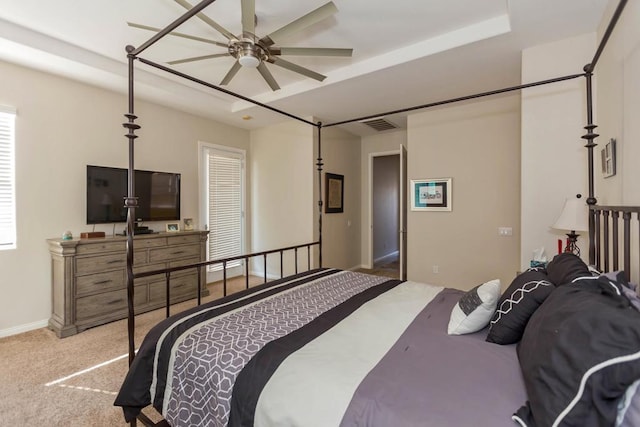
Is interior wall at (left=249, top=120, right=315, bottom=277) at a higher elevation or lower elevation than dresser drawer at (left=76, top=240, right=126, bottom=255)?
higher

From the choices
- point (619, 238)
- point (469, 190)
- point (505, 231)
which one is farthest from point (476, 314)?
point (469, 190)

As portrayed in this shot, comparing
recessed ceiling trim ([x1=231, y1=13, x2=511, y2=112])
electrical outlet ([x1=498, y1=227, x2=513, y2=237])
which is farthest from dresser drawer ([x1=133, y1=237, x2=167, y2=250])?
electrical outlet ([x1=498, y1=227, x2=513, y2=237])

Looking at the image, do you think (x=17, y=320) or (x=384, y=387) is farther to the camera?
(x=17, y=320)

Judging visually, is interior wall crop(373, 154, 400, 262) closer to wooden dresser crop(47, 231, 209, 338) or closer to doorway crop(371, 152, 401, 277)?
doorway crop(371, 152, 401, 277)

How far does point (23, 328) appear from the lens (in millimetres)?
3129

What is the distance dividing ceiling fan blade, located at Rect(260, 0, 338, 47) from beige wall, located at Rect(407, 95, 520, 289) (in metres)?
A: 3.01

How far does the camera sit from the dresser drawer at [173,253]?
373cm

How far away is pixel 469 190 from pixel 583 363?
373cm

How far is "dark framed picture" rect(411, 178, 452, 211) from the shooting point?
435cm

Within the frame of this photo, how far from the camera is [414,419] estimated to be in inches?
36.8

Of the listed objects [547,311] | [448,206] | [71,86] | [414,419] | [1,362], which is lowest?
[1,362]

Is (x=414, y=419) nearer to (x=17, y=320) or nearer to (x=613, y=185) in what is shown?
(x=613, y=185)

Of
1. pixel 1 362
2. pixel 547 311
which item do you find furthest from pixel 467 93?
pixel 1 362

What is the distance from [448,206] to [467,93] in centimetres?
151
